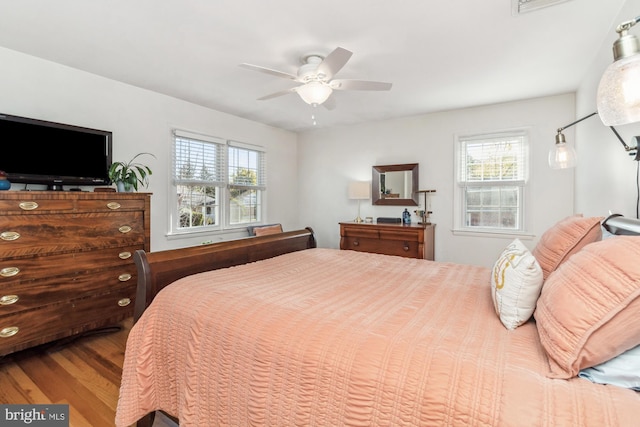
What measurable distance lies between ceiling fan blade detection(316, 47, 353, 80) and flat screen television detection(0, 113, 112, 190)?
7.21 feet

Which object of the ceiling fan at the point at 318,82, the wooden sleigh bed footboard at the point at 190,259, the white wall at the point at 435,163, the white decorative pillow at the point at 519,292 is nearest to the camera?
the white decorative pillow at the point at 519,292

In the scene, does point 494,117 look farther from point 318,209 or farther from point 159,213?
point 159,213

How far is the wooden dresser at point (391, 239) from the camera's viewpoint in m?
3.94

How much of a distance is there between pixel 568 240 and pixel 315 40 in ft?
6.91

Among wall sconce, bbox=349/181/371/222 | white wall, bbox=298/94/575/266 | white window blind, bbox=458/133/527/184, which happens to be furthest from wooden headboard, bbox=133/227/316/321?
white window blind, bbox=458/133/527/184

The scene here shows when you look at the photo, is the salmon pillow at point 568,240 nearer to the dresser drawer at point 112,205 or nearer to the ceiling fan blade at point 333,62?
the ceiling fan blade at point 333,62

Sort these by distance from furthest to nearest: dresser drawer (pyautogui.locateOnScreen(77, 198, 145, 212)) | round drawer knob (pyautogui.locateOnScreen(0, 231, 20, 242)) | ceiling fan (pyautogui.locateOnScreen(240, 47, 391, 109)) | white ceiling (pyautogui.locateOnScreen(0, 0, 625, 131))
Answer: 1. dresser drawer (pyautogui.locateOnScreen(77, 198, 145, 212))
2. ceiling fan (pyautogui.locateOnScreen(240, 47, 391, 109))
3. round drawer knob (pyautogui.locateOnScreen(0, 231, 20, 242))
4. white ceiling (pyautogui.locateOnScreen(0, 0, 625, 131))

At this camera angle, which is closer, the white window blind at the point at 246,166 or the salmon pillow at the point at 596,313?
the salmon pillow at the point at 596,313

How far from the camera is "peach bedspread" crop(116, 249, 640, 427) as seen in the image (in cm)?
84

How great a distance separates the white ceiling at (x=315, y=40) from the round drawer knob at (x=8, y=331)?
219cm

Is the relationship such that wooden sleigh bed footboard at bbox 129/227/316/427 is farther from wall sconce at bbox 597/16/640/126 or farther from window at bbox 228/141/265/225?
wall sconce at bbox 597/16/640/126

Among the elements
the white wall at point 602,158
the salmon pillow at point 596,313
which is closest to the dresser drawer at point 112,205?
the salmon pillow at point 596,313

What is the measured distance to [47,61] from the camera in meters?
2.73

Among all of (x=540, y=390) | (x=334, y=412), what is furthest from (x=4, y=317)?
(x=540, y=390)
